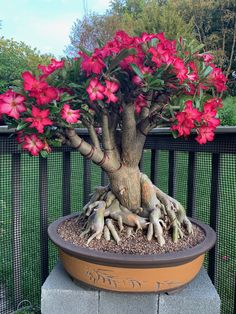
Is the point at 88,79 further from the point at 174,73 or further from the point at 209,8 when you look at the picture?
the point at 209,8

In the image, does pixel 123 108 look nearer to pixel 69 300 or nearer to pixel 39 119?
pixel 39 119

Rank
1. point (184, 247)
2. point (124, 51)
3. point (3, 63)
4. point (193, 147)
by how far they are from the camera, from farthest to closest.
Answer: point (3, 63), point (193, 147), point (184, 247), point (124, 51)

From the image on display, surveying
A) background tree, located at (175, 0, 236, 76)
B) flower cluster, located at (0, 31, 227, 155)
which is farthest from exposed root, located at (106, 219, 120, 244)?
background tree, located at (175, 0, 236, 76)

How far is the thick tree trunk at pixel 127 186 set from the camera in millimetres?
1272

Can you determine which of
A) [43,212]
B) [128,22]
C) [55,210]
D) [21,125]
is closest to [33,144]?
[21,125]

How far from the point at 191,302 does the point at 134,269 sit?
256 mm

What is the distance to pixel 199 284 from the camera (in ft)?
3.88

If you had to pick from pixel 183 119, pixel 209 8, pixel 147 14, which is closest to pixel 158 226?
pixel 183 119

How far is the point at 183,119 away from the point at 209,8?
12066 mm

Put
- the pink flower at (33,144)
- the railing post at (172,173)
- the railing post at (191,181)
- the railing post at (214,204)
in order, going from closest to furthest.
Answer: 1. the pink flower at (33,144)
2. the railing post at (214,204)
3. the railing post at (191,181)
4. the railing post at (172,173)

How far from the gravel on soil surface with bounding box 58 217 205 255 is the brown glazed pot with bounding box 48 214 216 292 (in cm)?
5

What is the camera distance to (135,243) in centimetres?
114

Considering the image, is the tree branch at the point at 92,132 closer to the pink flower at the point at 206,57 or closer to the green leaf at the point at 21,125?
the green leaf at the point at 21,125

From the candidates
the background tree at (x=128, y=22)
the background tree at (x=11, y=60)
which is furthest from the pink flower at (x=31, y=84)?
the background tree at (x=11, y=60)
